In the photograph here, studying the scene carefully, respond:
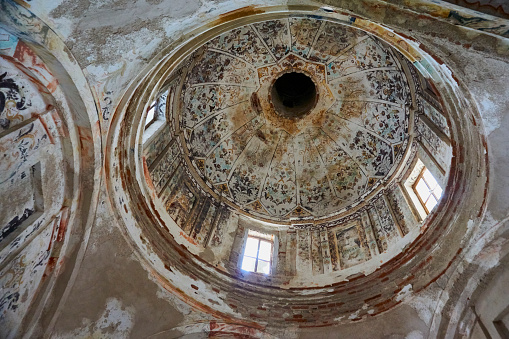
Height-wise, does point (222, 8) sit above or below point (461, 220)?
above

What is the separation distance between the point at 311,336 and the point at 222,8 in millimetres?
6137

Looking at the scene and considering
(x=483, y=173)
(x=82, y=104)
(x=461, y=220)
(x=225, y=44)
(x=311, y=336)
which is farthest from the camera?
(x=225, y=44)

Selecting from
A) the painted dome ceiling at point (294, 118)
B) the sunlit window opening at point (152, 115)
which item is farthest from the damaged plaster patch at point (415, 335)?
the sunlit window opening at point (152, 115)

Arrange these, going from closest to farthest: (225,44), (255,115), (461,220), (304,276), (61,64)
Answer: (61,64)
(461,220)
(304,276)
(225,44)
(255,115)

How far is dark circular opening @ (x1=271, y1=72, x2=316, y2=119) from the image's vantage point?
1088 centimetres

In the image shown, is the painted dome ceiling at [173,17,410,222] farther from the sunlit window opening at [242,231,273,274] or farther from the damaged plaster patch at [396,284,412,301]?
the damaged plaster patch at [396,284,412,301]

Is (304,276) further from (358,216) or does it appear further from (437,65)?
(437,65)

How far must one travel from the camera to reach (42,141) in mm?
5348

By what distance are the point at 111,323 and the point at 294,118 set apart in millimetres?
6878

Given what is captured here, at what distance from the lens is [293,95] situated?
11617mm

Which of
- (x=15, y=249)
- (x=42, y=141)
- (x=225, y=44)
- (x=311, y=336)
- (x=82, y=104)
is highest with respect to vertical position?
(x=225, y=44)

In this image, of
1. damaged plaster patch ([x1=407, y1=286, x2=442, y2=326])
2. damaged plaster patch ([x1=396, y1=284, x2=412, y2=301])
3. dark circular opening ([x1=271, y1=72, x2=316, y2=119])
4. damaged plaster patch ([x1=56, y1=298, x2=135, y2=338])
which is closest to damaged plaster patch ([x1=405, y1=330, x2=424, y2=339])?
damaged plaster patch ([x1=407, y1=286, x2=442, y2=326])

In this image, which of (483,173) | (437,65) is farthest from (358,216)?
(437,65)

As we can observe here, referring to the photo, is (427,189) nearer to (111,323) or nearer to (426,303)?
(426,303)
